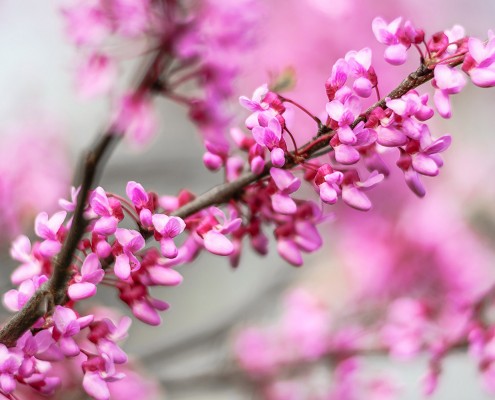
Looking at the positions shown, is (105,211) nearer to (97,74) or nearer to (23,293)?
(23,293)

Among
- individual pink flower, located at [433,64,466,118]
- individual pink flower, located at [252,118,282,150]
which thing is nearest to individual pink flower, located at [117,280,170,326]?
individual pink flower, located at [252,118,282,150]

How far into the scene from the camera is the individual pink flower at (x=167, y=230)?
0.46 m

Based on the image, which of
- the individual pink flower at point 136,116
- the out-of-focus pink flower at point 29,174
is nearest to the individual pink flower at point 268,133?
the individual pink flower at point 136,116

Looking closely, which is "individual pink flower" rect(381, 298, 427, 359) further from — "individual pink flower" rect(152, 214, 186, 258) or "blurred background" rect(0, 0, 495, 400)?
"individual pink flower" rect(152, 214, 186, 258)

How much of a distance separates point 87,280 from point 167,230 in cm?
6

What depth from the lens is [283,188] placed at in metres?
0.47

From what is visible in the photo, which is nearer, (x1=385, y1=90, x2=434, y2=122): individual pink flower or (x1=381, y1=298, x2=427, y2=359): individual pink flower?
(x1=385, y1=90, x2=434, y2=122): individual pink flower

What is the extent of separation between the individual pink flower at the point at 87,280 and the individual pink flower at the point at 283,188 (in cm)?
13

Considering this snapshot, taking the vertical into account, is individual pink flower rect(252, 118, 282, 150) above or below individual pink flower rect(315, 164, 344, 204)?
above

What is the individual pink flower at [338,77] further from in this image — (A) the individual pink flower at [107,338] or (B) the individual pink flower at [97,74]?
(B) the individual pink flower at [97,74]

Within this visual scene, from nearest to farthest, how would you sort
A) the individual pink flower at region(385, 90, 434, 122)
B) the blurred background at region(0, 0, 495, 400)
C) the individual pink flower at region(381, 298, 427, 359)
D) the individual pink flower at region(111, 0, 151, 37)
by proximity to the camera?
the individual pink flower at region(385, 90, 434, 122)
the individual pink flower at region(111, 0, 151, 37)
the individual pink flower at region(381, 298, 427, 359)
the blurred background at region(0, 0, 495, 400)

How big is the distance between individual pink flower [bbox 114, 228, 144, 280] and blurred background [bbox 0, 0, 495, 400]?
37cm

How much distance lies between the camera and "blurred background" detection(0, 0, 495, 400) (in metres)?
1.13

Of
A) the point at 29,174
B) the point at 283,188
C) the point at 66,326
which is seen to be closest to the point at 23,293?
the point at 66,326
